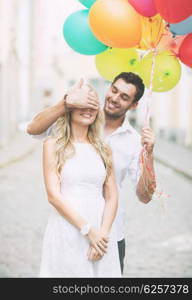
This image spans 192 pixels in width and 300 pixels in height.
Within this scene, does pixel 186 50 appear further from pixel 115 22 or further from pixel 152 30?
pixel 115 22

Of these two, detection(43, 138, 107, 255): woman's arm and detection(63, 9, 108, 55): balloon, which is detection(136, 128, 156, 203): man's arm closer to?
detection(43, 138, 107, 255): woman's arm

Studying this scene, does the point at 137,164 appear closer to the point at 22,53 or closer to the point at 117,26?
the point at 117,26

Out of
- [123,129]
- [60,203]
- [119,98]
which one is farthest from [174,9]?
[60,203]

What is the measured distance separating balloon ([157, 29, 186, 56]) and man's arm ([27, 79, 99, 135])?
647 mm

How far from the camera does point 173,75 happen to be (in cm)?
304

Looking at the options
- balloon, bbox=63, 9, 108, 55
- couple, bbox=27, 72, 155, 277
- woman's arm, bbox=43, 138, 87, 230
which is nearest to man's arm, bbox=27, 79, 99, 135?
couple, bbox=27, 72, 155, 277

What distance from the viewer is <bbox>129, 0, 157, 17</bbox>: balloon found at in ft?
8.98

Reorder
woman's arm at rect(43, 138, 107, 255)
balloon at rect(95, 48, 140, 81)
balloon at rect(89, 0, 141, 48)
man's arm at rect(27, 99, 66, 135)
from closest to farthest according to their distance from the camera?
1. woman's arm at rect(43, 138, 107, 255)
2. man's arm at rect(27, 99, 66, 135)
3. balloon at rect(89, 0, 141, 48)
4. balloon at rect(95, 48, 140, 81)

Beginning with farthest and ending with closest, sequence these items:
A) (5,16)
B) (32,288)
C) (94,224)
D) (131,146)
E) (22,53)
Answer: (22,53) < (5,16) < (32,288) < (131,146) < (94,224)

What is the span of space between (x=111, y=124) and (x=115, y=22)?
524 millimetres

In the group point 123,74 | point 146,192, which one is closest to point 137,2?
point 123,74

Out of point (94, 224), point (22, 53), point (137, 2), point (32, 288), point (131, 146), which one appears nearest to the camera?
point (94, 224)

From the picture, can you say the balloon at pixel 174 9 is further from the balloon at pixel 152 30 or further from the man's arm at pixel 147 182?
the man's arm at pixel 147 182

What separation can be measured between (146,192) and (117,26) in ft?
2.77
